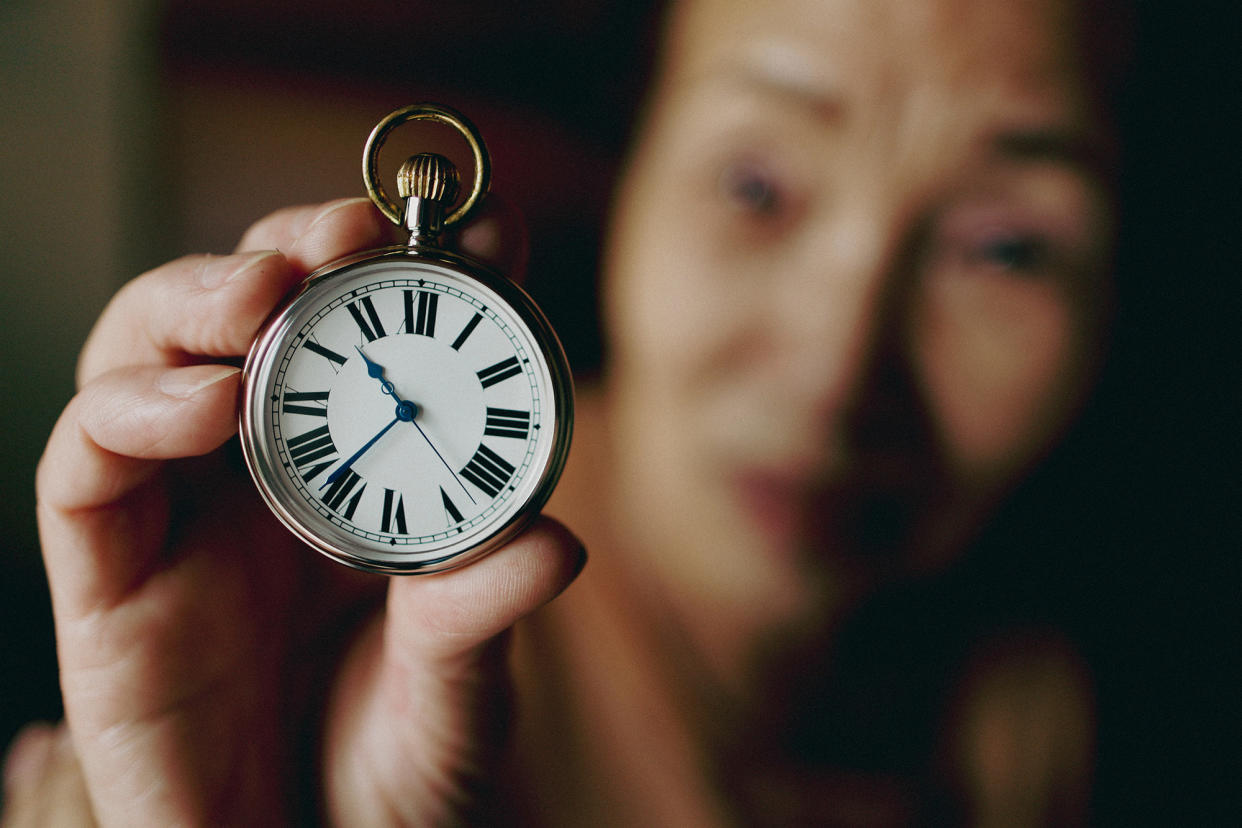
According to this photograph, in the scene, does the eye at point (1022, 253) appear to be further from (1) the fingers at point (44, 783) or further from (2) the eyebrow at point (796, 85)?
(1) the fingers at point (44, 783)

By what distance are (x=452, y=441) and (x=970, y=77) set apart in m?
0.96

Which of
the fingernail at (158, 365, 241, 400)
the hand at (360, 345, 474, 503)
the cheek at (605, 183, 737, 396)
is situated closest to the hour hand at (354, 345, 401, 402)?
the hand at (360, 345, 474, 503)

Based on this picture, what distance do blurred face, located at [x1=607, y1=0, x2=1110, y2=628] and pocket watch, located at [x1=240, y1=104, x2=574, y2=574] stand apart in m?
0.64

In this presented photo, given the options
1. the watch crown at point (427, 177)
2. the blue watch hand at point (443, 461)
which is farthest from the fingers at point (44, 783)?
the watch crown at point (427, 177)

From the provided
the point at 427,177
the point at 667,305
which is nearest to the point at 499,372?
the point at 427,177

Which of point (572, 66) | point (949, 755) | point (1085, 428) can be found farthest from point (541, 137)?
point (949, 755)

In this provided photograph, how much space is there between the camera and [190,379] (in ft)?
1.90

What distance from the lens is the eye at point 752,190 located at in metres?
1.19

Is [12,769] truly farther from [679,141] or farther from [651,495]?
[679,141]

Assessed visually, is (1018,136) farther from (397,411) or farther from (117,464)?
(117,464)

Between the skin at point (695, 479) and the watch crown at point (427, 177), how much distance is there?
55mm

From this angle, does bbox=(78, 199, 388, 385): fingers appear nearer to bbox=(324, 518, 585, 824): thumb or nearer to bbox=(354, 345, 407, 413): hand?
bbox=(354, 345, 407, 413): hand

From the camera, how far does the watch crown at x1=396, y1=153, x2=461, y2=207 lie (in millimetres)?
640

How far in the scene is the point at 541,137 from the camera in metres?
1.46
